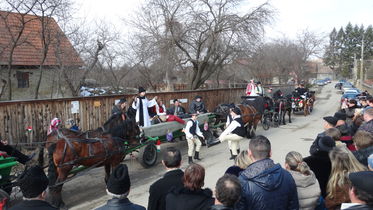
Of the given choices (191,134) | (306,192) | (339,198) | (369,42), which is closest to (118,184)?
(306,192)

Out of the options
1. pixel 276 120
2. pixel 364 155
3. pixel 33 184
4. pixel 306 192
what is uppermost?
pixel 33 184

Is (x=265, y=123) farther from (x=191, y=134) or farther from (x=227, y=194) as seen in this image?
(x=227, y=194)

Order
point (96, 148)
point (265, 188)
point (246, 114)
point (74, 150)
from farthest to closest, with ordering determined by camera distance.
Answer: point (246, 114)
point (96, 148)
point (74, 150)
point (265, 188)

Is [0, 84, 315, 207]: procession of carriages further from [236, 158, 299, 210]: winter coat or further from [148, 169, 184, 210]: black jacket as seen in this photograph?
[236, 158, 299, 210]: winter coat

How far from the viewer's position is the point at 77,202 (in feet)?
21.3

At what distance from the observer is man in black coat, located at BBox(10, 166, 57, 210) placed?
8.43 feet

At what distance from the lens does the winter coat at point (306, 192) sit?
11.3ft

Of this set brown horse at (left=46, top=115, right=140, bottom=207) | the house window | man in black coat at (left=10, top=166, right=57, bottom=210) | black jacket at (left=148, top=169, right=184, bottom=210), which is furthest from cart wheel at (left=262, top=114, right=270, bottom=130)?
the house window

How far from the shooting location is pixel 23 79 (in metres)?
19.6

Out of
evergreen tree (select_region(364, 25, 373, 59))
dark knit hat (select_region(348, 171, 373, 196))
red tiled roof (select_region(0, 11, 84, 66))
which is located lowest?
dark knit hat (select_region(348, 171, 373, 196))

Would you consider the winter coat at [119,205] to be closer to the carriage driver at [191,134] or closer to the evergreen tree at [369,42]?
the carriage driver at [191,134]

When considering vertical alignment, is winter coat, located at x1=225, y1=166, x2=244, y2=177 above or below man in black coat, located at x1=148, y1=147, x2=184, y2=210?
above

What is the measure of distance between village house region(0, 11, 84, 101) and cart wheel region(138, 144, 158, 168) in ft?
20.1

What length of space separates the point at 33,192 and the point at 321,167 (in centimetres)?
334
